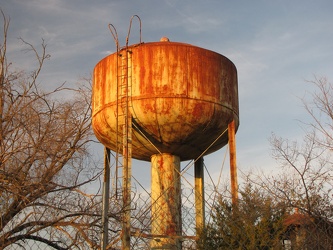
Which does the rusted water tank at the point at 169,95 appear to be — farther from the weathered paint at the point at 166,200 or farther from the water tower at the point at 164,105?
the weathered paint at the point at 166,200

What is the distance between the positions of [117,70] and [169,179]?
129 inches

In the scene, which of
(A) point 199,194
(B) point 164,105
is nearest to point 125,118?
(B) point 164,105

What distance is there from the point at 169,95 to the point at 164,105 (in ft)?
0.90

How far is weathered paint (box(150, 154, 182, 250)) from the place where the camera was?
13047 mm

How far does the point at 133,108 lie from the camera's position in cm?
1225

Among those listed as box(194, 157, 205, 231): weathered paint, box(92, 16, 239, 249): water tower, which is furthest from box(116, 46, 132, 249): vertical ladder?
box(194, 157, 205, 231): weathered paint

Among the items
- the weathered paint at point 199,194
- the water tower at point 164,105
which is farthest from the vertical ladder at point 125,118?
the weathered paint at point 199,194

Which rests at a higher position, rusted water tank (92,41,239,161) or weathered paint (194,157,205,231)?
rusted water tank (92,41,239,161)

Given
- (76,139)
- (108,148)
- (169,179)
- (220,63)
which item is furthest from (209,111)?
(76,139)

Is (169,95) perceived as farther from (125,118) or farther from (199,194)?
(199,194)

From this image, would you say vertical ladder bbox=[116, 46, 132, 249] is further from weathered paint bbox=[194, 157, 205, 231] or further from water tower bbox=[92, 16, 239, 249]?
weathered paint bbox=[194, 157, 205, 231]

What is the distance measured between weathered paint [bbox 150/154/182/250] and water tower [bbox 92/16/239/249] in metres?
0.03

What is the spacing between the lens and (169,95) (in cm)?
1214

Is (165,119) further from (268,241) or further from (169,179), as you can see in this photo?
(268,241)
